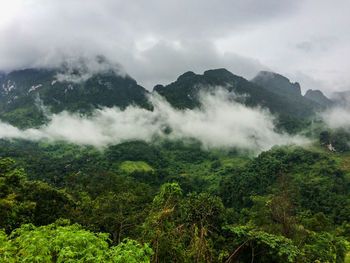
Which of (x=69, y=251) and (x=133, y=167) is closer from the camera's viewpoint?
(x=69, y=251)

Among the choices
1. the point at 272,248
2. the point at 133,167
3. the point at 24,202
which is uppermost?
the point at 272,248

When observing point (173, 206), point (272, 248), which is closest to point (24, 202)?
point (173, 206)

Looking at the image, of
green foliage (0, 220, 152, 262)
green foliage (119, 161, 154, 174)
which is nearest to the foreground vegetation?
green foliage (0, 220, 152, 262)

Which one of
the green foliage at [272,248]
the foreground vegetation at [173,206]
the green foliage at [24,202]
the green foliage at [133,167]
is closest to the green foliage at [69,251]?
the foreground vegetation at [173,206]

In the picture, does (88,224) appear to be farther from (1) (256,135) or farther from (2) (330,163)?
(1) (256,135)

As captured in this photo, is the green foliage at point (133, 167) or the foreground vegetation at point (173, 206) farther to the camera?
the green foliage at point (133, 167)

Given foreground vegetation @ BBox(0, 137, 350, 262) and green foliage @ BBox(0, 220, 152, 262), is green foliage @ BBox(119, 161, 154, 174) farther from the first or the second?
green foliage @ BBox(0, 220, 152, 262)

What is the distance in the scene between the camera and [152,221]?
286 inches

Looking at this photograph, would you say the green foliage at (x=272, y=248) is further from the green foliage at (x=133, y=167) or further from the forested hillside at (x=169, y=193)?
the green foliage at (x=133, y=167)

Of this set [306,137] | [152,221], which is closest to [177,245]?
[152,221]

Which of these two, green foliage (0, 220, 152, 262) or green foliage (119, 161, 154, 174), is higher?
green foliage (0, 220, 152, 262)

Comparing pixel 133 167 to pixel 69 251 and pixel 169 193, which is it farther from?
pixel 69 251

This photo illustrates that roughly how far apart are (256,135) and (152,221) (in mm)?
169719

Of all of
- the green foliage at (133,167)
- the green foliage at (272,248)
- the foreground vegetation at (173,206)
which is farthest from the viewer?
the green foliage at (133,167)
